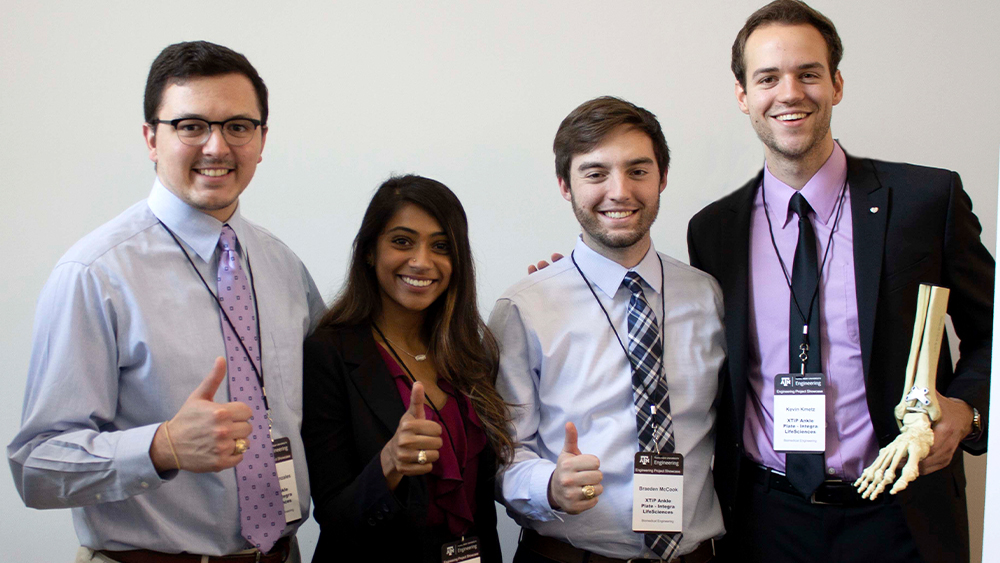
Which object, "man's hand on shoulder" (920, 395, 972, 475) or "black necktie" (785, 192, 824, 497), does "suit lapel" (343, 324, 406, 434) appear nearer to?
"black necktie" (785, 192, 824, 497)

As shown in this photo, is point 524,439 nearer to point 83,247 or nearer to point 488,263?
point 488,263

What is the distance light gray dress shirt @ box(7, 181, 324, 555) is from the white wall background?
3.35 feet

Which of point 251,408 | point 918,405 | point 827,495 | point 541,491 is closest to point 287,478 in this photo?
point 251,408

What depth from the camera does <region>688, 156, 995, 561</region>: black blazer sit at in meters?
1.99

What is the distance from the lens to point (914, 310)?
2035 mm

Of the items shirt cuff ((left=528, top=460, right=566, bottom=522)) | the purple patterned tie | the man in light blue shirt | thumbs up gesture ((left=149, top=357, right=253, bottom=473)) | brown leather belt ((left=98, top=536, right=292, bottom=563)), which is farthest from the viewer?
the man in light blue shirt

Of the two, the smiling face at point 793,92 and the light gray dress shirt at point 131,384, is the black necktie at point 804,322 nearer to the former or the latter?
the smiling face at point 793,92

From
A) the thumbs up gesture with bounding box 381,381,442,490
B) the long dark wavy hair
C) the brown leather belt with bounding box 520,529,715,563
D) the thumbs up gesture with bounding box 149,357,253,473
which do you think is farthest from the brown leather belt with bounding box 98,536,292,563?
the brown leather belt with bounding box 520,529,715,563

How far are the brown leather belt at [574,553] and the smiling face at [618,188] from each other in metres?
0.87

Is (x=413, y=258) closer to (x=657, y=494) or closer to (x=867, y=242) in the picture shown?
(x=657, y=494)

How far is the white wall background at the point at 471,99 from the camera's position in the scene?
9.11 feet

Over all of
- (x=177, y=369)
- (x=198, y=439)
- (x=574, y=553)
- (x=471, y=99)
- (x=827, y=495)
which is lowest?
(x=574, y=553)

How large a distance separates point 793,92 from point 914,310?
0.70 meters

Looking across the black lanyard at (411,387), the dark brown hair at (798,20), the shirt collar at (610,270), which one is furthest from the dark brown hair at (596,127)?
the black lanyard at (411,387)
